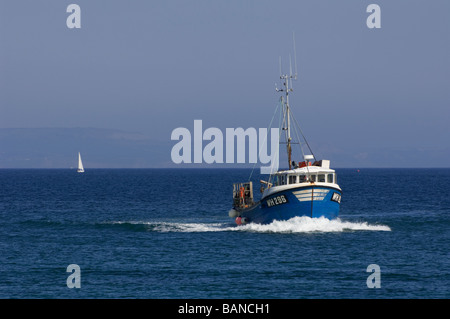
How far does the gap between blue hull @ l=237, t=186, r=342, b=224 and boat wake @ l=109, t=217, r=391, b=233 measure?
0.56 meters

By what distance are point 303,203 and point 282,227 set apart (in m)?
3.33

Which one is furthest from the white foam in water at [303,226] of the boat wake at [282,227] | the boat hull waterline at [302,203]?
the boat hull waterline at [302,203]

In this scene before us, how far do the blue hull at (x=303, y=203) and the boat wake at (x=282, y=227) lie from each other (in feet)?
1.82

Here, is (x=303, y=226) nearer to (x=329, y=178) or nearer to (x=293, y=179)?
(x=293, y=179)

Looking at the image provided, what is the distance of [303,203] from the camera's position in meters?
58.3

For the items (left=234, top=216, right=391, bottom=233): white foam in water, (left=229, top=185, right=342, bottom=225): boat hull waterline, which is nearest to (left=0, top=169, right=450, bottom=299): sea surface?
(left=234, top=216, right=391, bottom=233): white foam in water

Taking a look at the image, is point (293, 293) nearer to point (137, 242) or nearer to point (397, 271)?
point (397, 271)

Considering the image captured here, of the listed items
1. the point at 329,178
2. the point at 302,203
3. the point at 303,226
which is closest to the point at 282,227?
the point at 303,226

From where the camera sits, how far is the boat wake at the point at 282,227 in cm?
5956

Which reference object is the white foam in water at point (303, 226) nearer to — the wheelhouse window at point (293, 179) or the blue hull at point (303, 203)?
the blue hull at point (303, 203)

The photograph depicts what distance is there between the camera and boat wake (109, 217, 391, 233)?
2345 inches

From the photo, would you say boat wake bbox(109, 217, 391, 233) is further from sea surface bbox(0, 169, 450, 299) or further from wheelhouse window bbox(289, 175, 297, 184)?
wheelhouse window bbox(289, 175, 297, 184)

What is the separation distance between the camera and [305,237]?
5691cm

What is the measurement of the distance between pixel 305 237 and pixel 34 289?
81.1 ft
